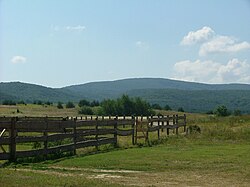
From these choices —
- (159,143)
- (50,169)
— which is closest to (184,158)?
(50,169)

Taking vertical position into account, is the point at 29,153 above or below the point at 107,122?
below

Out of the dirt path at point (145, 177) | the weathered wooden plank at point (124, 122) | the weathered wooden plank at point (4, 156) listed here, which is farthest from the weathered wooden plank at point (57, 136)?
the weathered wooden plank at point (124, 122)

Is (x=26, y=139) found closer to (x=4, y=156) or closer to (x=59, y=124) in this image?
(x=4, y=156)

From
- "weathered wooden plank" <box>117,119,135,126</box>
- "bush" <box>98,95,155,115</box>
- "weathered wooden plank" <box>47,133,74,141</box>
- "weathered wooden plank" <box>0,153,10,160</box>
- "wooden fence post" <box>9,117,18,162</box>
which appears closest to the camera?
"weathered wooden plank" <box>0,153,10,160</box>

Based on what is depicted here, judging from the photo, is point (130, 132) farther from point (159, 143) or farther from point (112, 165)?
point (112, 165)

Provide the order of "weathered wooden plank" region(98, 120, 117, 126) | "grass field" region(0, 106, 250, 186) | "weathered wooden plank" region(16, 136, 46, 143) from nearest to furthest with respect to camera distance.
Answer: "grass field" region(0, 106, 250, 186), "weathered wooden plank" region(16, 136, 46, 143), "weathered wooden plank" region(98, 120, 117, 126)

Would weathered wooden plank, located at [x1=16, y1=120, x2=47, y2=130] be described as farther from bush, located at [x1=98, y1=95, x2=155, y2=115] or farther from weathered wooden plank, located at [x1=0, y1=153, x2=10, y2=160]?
bush, located at [x1=98, y1=95, x2=155, y2=115]

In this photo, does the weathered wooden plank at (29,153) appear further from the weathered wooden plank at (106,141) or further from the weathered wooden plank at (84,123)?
the weathered wooden plank at (106,141)

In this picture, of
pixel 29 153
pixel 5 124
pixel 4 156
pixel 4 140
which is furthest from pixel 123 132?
pixel 4 156

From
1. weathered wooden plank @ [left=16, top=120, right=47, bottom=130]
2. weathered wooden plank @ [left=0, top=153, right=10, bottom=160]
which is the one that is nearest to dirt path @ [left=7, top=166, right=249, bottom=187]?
weathered wooden plank @ [left=0, top=153, right=10, bottom=160]

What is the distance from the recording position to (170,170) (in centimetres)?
1508

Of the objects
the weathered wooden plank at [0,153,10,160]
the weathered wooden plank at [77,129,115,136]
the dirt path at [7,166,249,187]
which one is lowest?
the dirt path at [7,166,249,187]

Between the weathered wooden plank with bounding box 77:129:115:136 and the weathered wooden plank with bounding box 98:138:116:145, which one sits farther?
the weathered wooden plank with bounding box 98:138:116:145

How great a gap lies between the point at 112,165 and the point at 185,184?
4082 mm
